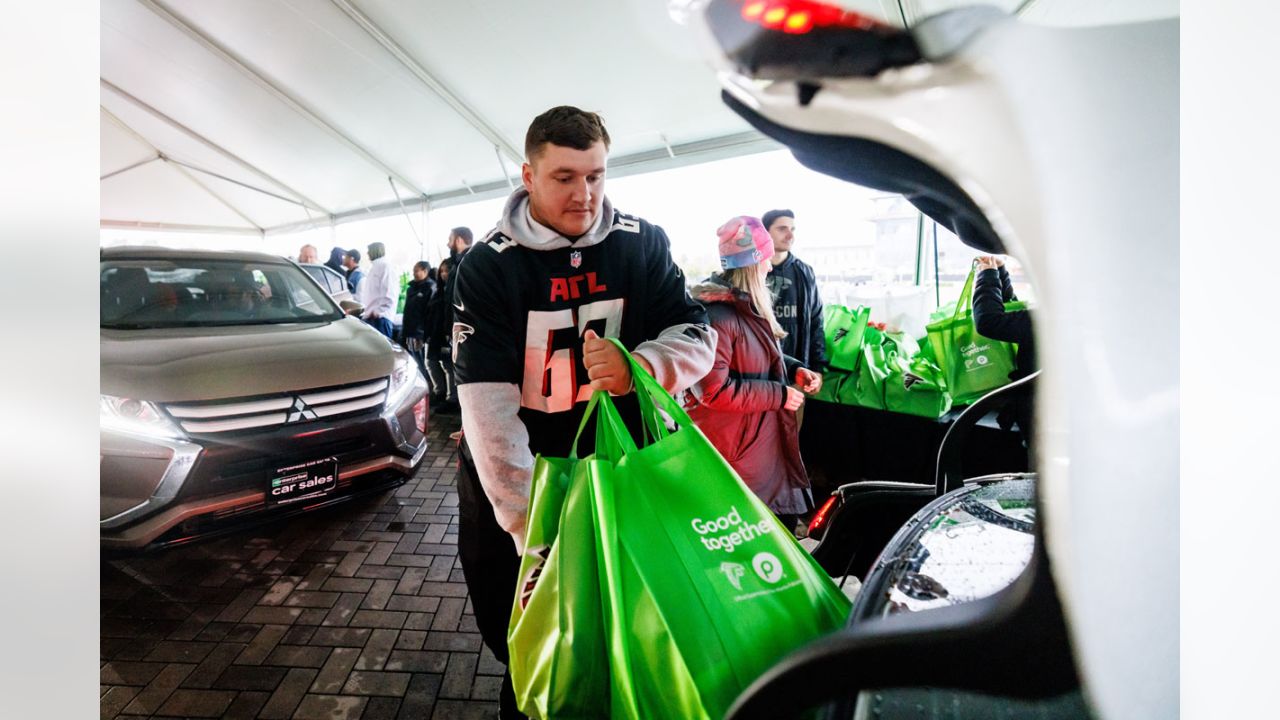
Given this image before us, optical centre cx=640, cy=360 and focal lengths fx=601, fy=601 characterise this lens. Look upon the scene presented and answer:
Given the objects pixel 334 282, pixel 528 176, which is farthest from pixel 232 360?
pixel 334 282

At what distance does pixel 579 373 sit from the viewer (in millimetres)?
1481

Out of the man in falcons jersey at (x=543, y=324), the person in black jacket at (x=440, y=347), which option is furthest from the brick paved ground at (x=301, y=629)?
the person in black jacket at (x=440, y=347)

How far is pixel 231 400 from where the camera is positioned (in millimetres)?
Result: 2951

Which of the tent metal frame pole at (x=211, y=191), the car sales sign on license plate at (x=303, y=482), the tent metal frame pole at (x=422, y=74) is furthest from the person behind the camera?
the tent metal frame pole at (x=211, y=191)

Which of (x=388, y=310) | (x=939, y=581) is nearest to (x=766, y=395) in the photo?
(x=939, y=581)

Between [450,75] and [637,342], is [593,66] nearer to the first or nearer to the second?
[637,342]

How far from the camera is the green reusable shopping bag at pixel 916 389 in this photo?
3178 mm

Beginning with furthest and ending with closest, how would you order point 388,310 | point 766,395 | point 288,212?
point 288,212
point 388,310
point 766,395

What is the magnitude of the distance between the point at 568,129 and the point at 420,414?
3.00 m

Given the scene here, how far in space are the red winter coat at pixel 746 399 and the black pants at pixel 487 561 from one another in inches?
42.8

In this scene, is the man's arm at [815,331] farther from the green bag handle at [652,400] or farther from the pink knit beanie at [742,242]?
the green bag handle at [652,400]

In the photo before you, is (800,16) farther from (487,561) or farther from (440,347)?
(440,347)

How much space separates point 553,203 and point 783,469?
5.84 ft
